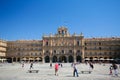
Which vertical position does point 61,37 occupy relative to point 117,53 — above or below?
above

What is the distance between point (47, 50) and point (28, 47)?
386 inches

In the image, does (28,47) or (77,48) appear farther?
(28,47)

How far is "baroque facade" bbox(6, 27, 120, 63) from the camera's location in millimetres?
95625

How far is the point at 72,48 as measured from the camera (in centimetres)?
9662

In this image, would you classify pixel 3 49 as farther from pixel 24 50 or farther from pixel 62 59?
pixel 62 59

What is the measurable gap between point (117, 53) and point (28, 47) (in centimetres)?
3667

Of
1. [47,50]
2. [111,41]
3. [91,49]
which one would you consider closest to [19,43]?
[47,50]

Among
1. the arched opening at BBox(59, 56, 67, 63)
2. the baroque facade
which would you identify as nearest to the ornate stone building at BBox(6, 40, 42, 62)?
the baroque facade

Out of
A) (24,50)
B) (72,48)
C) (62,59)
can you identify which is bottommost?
(62,59)

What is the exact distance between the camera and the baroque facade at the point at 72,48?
95.6m

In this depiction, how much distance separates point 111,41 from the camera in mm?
96812

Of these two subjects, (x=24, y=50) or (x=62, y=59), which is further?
(x=24, y=50)

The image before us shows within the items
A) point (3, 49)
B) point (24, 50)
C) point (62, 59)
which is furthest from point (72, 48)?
point (3, 49)

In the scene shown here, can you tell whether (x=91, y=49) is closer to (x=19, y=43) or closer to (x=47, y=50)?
(x=47, y=50)
